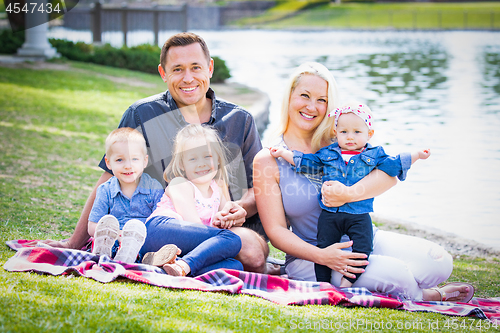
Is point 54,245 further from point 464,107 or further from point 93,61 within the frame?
point 93,61

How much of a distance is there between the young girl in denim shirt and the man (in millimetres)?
614

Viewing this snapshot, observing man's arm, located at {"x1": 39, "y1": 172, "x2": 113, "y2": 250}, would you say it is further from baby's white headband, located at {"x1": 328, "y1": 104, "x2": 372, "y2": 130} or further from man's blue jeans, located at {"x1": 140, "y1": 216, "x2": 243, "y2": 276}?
baby's white headband, located at {"x1": 328, "y1": 104, "x2": 372, "y2": 130}

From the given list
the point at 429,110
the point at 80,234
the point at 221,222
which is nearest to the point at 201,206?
the point at 221,222

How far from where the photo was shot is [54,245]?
382cm

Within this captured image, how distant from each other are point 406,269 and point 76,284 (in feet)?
6.71

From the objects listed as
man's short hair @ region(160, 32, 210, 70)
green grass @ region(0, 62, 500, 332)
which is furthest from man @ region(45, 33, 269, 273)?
green grass @ region(0, 62, 500, 332)

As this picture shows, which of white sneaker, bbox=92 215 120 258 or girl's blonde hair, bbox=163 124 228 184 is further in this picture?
girl's blonde hair, bbox=163 124 228 184

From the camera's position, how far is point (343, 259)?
11.1 feet

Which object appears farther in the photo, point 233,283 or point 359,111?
point 359,111

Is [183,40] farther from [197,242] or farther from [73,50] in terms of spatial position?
[73,50]

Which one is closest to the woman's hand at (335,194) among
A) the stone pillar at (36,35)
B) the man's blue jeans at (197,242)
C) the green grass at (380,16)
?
the man's blue jeans at (197,242)

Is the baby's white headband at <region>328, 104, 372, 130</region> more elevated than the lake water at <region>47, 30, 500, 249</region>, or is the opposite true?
the baby's white headband at <region>328, 104, 372, 130</region>

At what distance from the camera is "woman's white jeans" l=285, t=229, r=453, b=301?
341cm

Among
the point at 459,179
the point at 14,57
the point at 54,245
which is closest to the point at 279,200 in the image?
the point at 54,245
